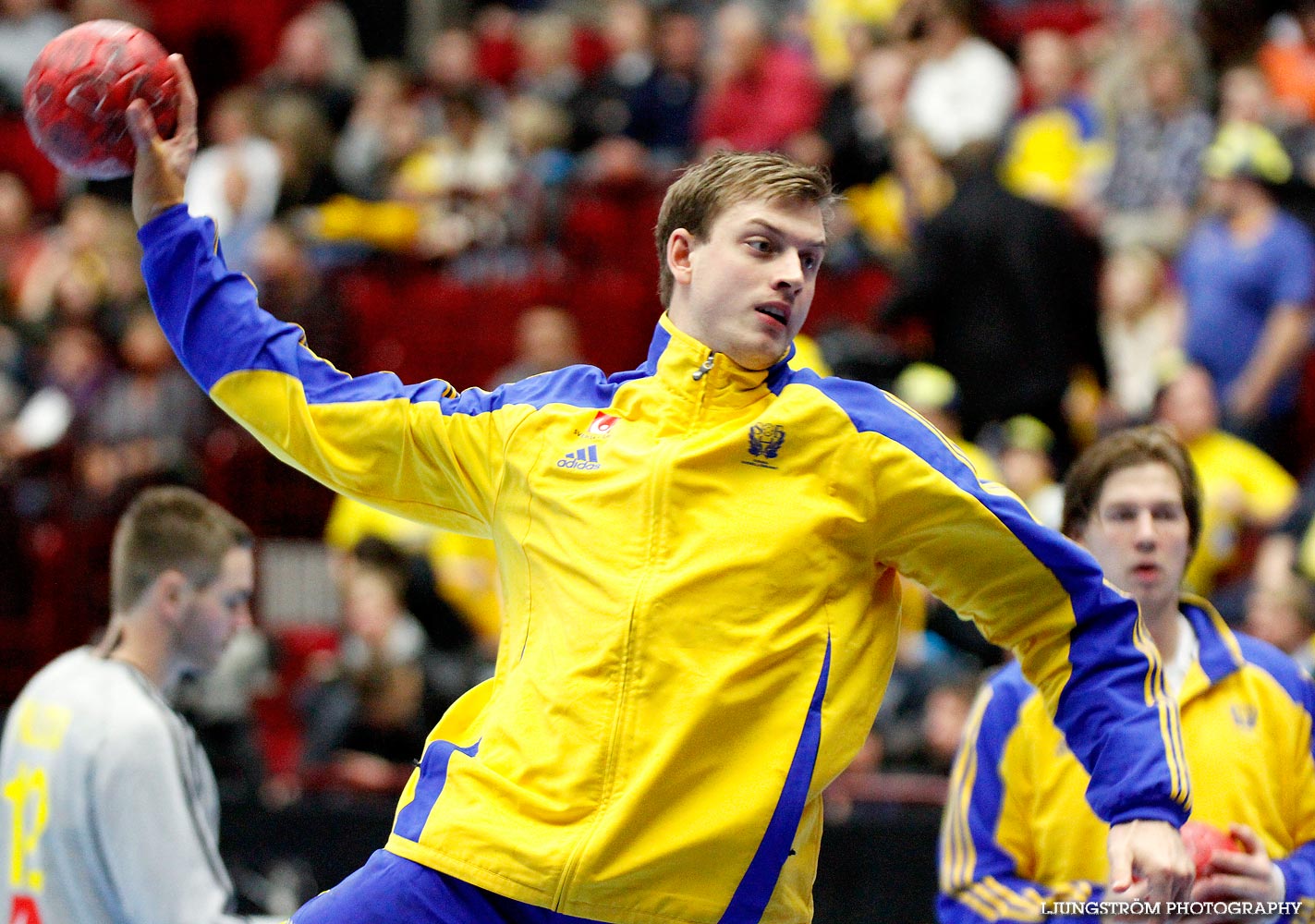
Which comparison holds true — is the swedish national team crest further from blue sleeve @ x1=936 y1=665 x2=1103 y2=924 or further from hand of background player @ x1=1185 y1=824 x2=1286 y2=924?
blue sleeve @ x1=936 y1=665 x2=1103 y2=924

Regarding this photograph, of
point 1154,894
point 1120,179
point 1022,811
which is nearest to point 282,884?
point 1022,811

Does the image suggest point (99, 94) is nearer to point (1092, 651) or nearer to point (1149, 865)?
point (1092, 651)

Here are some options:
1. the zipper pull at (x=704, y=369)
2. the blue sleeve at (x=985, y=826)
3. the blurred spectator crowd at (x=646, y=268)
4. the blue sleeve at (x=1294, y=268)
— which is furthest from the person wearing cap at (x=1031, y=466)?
the zipper pull at (x=704, y=369)

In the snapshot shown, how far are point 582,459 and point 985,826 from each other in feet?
5.52

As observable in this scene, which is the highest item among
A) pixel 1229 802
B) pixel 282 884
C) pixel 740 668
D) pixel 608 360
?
pixel 740 668

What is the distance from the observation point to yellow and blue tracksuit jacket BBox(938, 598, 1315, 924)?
4297 mm

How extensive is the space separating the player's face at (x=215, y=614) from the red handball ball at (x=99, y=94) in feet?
4.87

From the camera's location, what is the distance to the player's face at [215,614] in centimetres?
499

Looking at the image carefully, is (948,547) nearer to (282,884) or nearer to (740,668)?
(740,668)

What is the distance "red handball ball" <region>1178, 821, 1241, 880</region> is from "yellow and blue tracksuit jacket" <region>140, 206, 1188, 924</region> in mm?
510

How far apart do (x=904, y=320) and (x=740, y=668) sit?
21.0 ft

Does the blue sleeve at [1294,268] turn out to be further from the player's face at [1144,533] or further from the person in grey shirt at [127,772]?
the person in grey shirt at [127,772]

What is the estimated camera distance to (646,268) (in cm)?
1191

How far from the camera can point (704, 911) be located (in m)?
3.30
